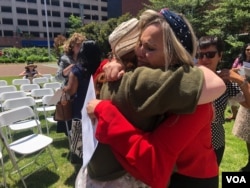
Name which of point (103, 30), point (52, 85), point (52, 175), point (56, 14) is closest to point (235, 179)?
point (52, 175)

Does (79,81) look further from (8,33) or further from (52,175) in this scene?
(8,33)

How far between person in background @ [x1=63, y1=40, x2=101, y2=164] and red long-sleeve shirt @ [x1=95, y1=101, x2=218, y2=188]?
654 mm

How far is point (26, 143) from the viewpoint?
11.6 ft

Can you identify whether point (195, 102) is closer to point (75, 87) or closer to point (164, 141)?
point (164, 141)

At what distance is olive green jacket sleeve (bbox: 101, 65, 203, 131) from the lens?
→ 87 centimetres

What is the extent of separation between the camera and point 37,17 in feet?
187

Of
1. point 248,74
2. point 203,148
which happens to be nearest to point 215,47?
point 248,74

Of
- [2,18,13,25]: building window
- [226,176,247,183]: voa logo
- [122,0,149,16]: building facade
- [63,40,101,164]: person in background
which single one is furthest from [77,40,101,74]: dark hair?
[2,18,13,25]: building window

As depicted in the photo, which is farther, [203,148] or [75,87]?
[75,87]

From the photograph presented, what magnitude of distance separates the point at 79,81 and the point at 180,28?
2.24 meters

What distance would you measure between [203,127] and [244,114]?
8.06ft

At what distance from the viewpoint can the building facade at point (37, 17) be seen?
178 feet

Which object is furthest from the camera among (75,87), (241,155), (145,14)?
(241,155)

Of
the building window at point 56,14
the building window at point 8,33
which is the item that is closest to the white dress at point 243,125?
the building window at point 8,33
